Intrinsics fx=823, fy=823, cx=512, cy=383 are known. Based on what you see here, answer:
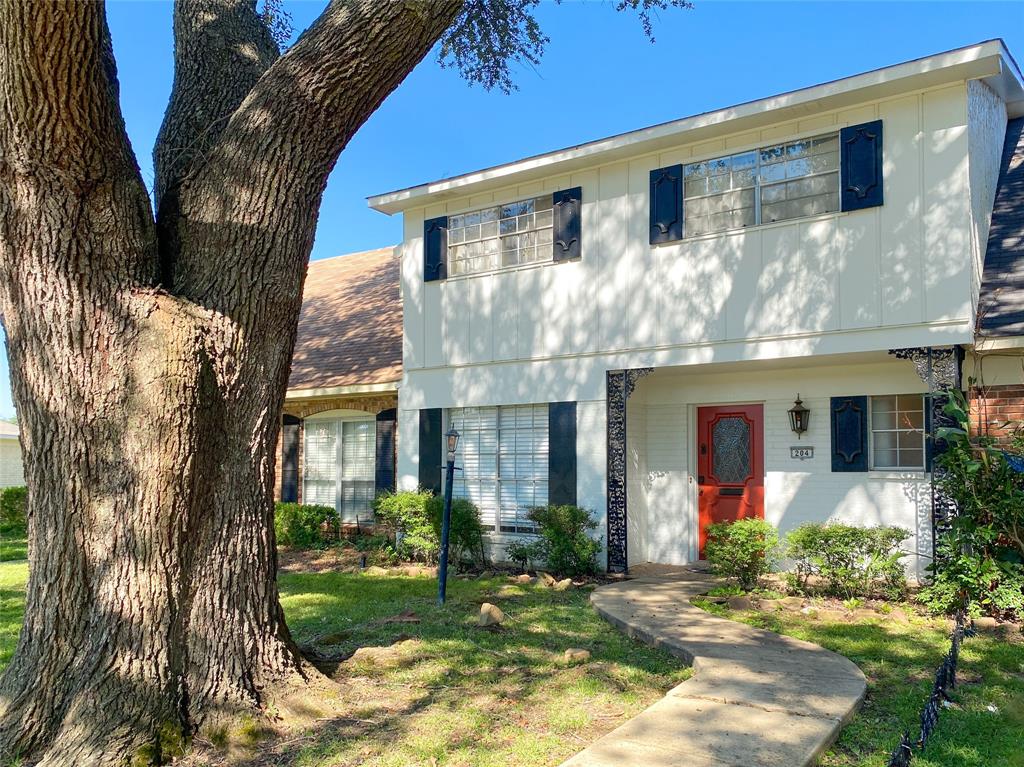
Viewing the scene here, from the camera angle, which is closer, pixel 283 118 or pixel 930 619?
pixel 283 118

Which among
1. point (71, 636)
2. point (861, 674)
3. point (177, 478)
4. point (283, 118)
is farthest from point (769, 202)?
point (71, 636)

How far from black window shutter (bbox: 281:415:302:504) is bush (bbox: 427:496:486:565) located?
417cm

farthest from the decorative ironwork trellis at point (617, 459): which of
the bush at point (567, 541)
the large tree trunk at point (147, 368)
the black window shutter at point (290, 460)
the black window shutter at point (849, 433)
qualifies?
the black window shutter at point (290, 460)

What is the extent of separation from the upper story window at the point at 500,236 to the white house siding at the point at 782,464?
2.46m

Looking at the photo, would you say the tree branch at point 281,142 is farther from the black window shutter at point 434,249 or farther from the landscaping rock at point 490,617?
the black window shutter at point 434,249

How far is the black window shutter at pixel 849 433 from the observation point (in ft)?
31.3

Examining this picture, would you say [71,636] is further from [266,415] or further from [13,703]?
[266,415]

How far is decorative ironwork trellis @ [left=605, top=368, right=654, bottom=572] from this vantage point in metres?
10.3

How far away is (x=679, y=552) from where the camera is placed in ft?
36.1

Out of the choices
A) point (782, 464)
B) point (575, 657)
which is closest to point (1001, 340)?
point (782, 464)

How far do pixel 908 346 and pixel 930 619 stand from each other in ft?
8.80

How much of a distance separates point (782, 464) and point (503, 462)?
3.78 m

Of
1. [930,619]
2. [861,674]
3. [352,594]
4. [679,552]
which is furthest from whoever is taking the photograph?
[679,552]

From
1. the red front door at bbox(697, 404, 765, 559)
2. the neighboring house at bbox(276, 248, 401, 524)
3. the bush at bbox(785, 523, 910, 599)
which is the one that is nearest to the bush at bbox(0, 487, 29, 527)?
the neighboring house at bbox(276, 248, 401, 524)
